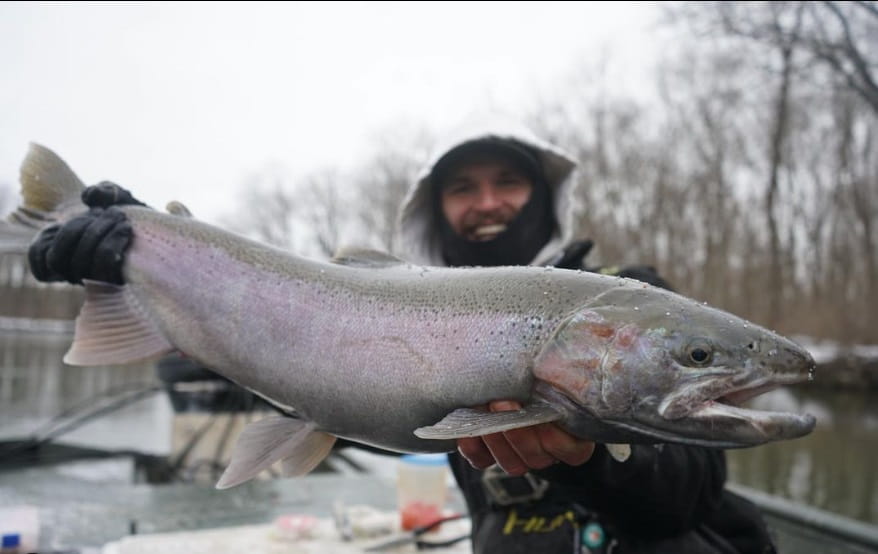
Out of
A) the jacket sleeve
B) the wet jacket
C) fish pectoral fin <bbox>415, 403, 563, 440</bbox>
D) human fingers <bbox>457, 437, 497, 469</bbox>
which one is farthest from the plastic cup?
fish pectoral fin <bbox>415, 403, 563, 440</bbox>

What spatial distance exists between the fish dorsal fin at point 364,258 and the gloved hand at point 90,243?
84 centimetres

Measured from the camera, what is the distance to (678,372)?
66.0 inches

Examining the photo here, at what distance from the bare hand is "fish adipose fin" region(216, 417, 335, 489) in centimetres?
55

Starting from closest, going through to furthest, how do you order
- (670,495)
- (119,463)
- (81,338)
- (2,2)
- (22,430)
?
(670,495), (81,338), (2,2), (119,463), (22,430)

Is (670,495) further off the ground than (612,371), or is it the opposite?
(612,371)

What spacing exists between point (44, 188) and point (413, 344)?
1742 millimetres

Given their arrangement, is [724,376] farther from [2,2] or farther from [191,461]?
[191,461]

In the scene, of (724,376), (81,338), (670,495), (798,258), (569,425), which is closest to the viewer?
(724,376)

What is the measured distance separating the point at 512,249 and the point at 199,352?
6.02 feet

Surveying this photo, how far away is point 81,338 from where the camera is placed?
101 inches

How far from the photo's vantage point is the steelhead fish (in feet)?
5.50

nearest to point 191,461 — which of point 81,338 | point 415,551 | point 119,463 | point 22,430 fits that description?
point 119,463

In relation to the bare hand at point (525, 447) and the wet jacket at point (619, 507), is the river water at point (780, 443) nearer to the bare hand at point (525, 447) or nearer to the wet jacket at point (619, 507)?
the wet jacket at point (619, 507)

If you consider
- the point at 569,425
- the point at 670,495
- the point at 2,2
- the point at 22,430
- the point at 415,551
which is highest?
the point at 2,2
